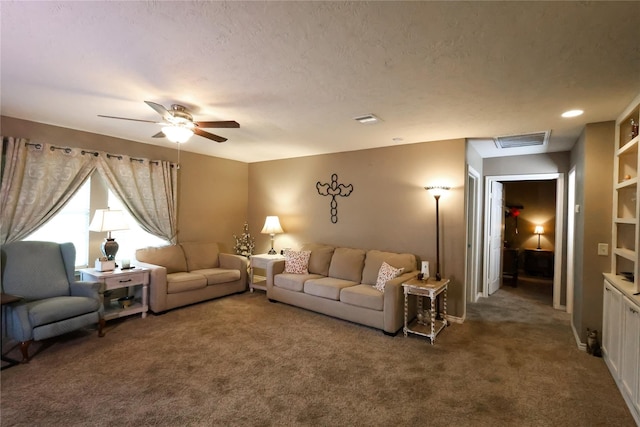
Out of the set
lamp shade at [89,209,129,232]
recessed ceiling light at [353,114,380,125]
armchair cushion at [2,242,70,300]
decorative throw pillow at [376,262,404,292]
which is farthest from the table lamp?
decorative throw pillow at [376,262,404,292]

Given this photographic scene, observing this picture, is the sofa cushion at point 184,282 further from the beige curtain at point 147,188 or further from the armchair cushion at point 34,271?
the armchair cushion at point 34,271

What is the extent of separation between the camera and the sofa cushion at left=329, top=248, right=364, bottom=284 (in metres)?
4.51

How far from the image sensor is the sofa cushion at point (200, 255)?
5094 mm

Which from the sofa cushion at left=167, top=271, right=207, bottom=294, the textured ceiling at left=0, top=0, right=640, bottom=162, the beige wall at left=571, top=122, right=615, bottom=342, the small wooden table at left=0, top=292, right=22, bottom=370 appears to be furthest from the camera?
the sofa cushion at left=167, top=271, right=207, bottom=294

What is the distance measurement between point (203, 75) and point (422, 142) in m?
3.06

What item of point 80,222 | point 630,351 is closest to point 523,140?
point 630,351

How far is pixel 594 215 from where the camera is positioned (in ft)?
10.6

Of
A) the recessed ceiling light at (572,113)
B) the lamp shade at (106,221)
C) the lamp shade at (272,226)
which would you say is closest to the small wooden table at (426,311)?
the recessed ceiling light at (572,113)

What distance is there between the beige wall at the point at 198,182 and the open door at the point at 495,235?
15.4ft

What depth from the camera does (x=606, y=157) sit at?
3.19 meters

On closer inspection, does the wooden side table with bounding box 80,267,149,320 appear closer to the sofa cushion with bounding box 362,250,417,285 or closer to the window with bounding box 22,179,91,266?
the window with bounding box 22,179,91,266

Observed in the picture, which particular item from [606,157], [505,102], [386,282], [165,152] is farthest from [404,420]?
[165,152]

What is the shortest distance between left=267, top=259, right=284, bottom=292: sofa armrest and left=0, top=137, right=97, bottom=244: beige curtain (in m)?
2.77

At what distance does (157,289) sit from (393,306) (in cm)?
307
